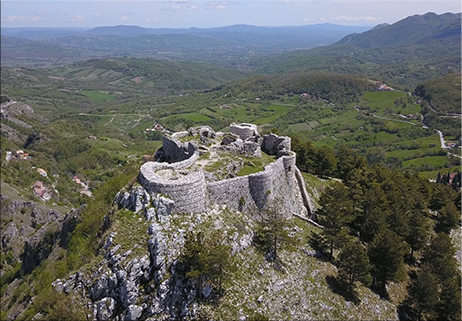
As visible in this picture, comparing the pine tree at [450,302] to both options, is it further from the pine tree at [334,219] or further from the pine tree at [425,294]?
the pine tree at [334,219]

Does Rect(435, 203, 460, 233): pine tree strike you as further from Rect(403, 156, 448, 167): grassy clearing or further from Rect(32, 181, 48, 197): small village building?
Rect(32, 181, 48, 197): small village building

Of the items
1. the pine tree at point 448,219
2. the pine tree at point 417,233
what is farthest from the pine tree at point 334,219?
the pine tree at point 448,219

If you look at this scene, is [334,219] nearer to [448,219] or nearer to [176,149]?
[176,149]

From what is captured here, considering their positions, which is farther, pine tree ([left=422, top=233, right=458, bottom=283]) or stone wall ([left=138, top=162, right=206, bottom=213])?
pine tree ([left=422, top=233, right=458, bottom=283])

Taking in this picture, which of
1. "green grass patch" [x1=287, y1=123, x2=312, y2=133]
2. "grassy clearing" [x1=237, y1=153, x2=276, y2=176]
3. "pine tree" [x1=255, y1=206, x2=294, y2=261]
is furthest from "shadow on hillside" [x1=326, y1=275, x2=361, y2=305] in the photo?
"green grass patch" [x1=287, y1=123, x2=312, y2=133]

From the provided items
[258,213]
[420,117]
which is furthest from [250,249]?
[420,117]

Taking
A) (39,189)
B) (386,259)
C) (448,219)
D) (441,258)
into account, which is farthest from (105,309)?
(39,189)

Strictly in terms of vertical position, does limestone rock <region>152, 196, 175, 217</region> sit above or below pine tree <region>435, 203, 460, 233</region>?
above
